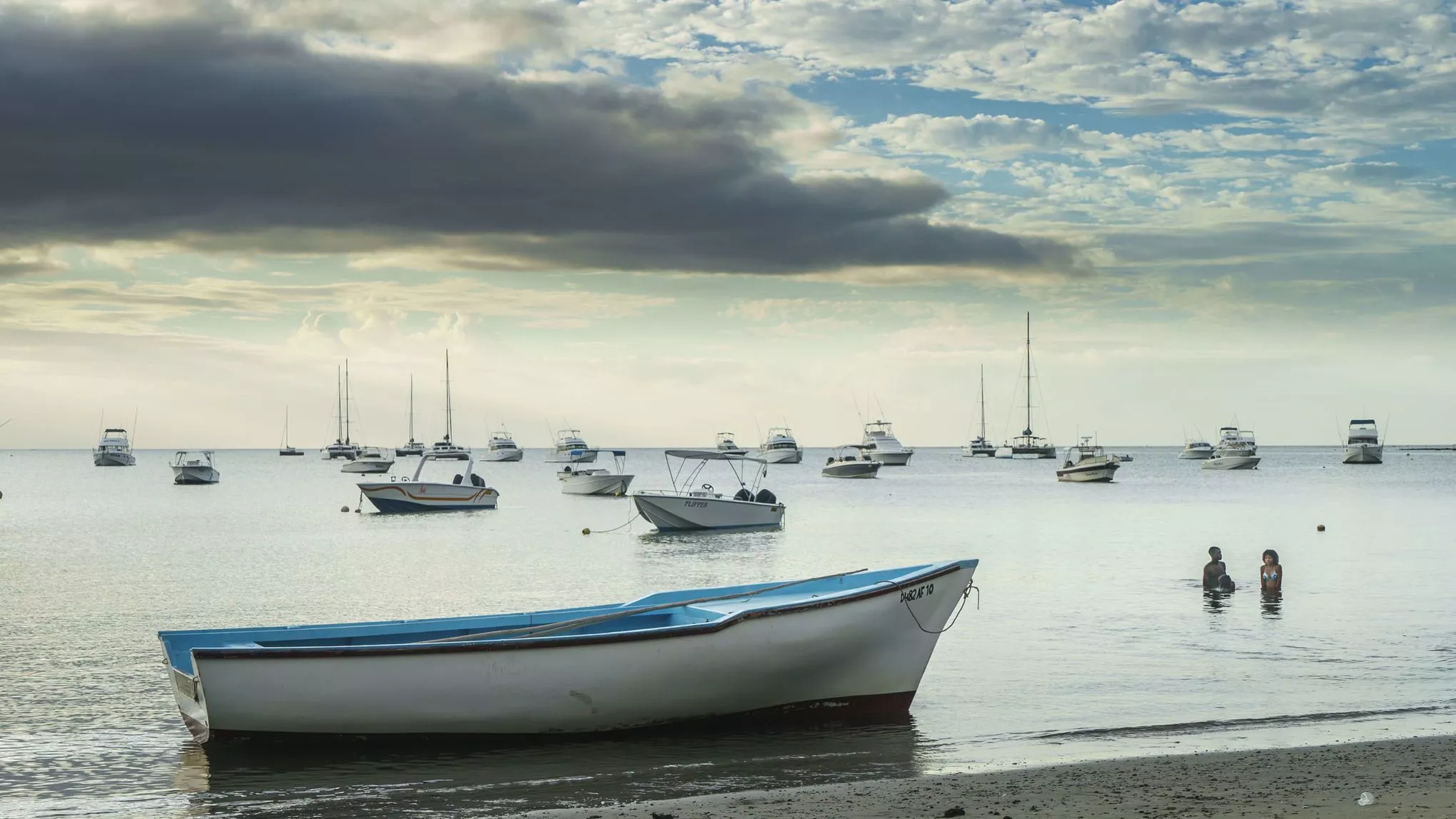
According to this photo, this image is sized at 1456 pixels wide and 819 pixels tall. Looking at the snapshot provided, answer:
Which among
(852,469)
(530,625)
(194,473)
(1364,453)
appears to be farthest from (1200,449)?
(530,625)

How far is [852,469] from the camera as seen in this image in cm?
13212

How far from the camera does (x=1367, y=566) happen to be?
37375 millimetres

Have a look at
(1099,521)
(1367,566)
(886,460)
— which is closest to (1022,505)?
(1099,521)

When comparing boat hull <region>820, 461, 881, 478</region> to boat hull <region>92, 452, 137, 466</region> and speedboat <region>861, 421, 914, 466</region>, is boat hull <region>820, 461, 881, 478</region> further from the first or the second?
boat hull <region>92, 452, 137, 466</region>

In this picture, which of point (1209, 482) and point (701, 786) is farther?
point (1209, 482)

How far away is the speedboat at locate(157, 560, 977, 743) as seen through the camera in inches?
551

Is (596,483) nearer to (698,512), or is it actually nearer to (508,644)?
(698,512)

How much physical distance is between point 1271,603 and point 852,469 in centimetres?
10399

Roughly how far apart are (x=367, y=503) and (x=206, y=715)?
2987 inches

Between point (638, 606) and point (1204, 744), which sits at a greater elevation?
point (638, 606)

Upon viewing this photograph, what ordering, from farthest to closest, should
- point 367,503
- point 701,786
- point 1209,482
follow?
point 1209,482 → point 367,503 → point 701,786

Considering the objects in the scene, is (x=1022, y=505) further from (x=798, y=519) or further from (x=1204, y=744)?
(x=1204, y=744)

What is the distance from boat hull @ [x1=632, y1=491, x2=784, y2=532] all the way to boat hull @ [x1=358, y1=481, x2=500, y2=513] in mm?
19989

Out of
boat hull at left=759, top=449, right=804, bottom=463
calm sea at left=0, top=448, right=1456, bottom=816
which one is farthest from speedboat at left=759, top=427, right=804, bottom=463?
calm sea at left=0, top=448, right=1456, bottom=816
